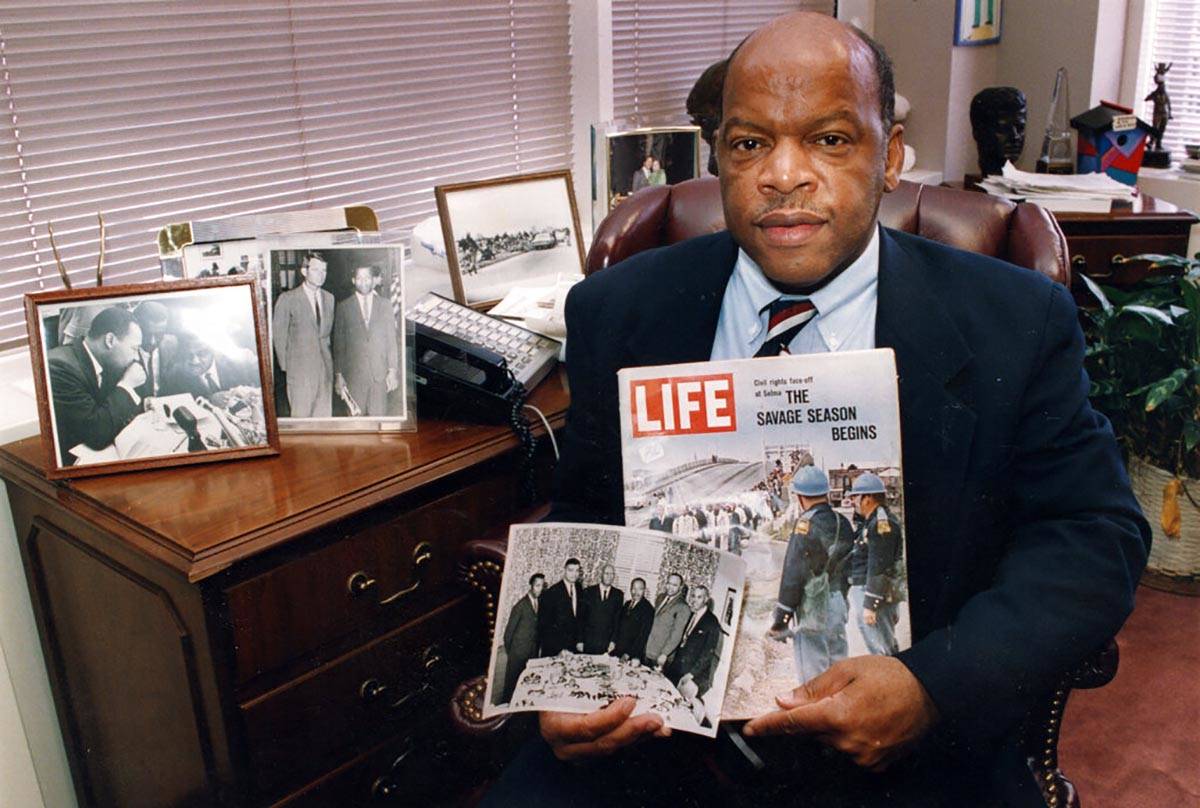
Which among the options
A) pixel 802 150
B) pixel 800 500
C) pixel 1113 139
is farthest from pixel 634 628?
pixel 1113 139

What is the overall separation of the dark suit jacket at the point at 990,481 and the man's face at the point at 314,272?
1.82ft

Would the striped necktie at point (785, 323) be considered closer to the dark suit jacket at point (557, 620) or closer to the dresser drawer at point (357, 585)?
the dark suit jacket at point (557, 620)

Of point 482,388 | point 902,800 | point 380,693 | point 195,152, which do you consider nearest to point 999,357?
point 902,800

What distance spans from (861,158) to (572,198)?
115cm

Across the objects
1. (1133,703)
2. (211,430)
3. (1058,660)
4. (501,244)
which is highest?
(501,244)

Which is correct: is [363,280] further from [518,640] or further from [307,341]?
[518,640]

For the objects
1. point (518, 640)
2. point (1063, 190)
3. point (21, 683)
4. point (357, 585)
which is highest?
point (1063, 190)

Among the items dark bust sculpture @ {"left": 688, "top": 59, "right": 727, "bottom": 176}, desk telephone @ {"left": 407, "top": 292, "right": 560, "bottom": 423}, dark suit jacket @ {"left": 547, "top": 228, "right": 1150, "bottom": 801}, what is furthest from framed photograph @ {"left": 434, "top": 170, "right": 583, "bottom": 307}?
dark suit jacket @ {"left": 547, "top": 228, "right": 1150, "bottom": 801}

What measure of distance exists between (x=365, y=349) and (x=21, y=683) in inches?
31.5

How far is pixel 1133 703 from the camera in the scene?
2443 millimetres

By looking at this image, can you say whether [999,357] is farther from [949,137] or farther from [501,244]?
[949,137]

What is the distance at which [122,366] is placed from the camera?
4.85ft

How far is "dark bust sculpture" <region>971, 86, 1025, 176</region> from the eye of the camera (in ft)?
10.7

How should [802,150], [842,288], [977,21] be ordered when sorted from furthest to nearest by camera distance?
[977,21] < [842,288] < [802,150]
